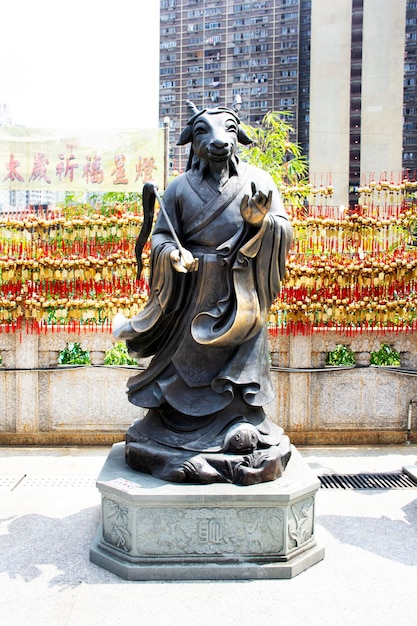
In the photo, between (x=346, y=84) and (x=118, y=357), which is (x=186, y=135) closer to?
(x=118, y=357)

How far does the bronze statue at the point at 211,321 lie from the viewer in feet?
13.4

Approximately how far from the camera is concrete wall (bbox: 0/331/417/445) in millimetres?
6965

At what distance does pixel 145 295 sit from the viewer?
23.0 ft

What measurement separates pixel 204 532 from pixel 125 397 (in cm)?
324

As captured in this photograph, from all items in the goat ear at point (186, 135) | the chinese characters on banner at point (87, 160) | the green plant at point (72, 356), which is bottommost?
the green plant at point (72, 356)

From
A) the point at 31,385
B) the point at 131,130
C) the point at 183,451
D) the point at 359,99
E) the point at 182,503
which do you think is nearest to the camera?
the point at 182,503

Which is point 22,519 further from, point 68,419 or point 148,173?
point 148,173

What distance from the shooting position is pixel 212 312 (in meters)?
4.23

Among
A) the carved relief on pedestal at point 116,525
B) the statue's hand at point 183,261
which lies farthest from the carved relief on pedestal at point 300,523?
the statue's hand at point 183,261

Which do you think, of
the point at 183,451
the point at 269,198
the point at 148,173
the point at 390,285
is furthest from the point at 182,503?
the point at 148,173

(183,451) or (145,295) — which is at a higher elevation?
(145,295)

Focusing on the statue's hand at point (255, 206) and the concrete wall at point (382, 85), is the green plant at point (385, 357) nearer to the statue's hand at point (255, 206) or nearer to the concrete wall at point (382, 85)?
the statue's hand at point (255, 206)

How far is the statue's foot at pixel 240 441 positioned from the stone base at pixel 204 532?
24cm

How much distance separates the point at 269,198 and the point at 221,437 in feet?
5.34
